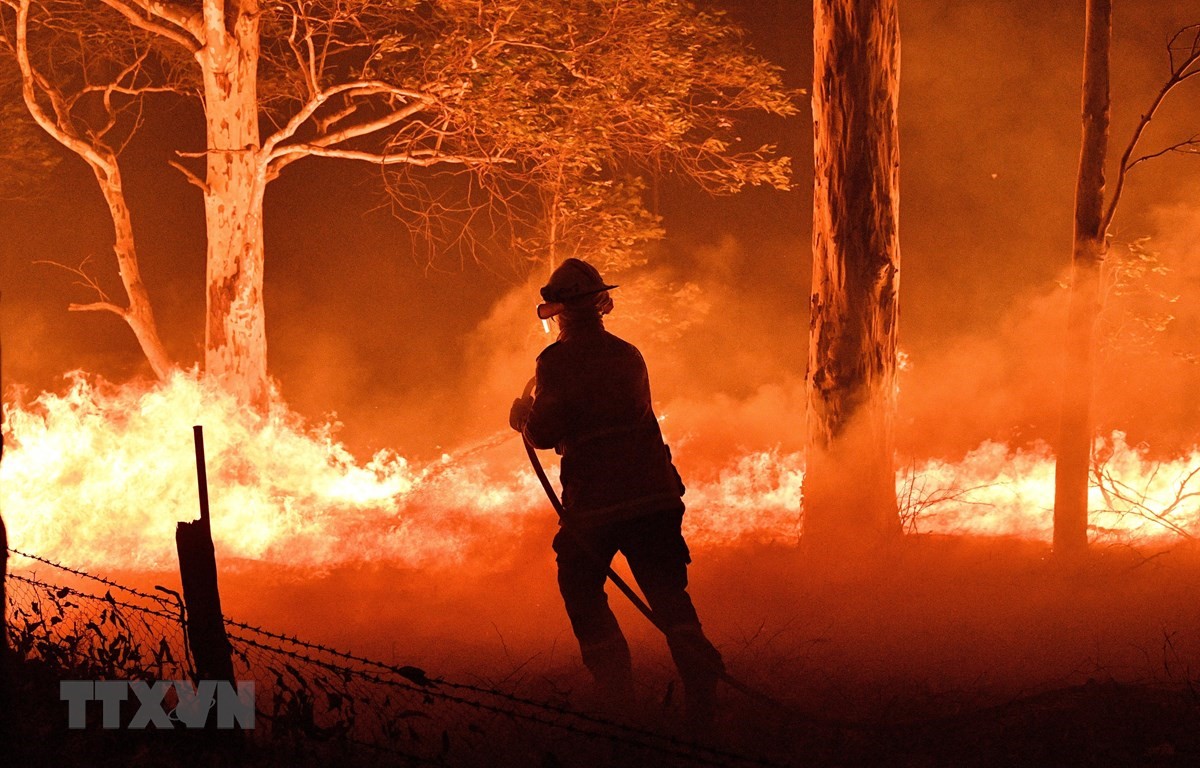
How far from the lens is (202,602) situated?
4.51 m

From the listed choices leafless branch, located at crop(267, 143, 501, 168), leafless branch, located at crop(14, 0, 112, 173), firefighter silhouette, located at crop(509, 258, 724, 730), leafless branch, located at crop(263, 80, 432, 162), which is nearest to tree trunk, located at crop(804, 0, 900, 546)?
firefighter silhouette, located at crop(509, 258, 724, 730)

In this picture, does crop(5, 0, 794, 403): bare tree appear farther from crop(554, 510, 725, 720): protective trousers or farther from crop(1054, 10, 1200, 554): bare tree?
crop(554, 510, 725, 720): protective trousers

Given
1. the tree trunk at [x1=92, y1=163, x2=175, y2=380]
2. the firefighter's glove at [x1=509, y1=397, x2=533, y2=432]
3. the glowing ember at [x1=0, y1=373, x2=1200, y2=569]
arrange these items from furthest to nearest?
the tree trunk at [x1=92, y1=163, x2=175, y2=380] → the glowing ember at [x1=0, y1=373, x2=1200, y2=569] → the firefighter's glove at [x1=509, y1=397, x2=533, y2=432]

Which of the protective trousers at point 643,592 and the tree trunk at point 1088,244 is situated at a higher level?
the tree trunk at point 1088,244

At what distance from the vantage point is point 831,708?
5777mm

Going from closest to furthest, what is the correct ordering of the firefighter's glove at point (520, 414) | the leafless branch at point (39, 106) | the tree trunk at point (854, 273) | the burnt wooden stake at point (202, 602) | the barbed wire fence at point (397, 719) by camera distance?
the barbed wire fence at point (397, 719) → the burnt wooden stake at point (202, 602) → the firefighter's glove at point (520, 414) → the tree trunk at point (854, 273) → the leafless branch at point (39, 106)

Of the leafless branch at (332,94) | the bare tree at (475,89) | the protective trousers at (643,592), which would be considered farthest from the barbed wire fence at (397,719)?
the leafless branch at (332,94)

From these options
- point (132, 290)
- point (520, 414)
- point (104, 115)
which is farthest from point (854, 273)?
point (104, 115)

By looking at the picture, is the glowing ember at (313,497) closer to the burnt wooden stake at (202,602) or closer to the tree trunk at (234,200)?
the tree trunk at (234,200)

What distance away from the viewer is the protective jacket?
16.6ft

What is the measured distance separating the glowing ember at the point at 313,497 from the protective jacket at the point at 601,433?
453 centimetres

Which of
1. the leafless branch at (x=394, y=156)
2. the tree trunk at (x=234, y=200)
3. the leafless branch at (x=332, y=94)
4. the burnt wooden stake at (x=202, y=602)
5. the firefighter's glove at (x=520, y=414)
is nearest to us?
the burnt wooden stake at (x=202, y=602)

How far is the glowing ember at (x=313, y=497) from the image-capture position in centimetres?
955

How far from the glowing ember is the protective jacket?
453cm
